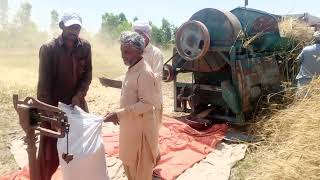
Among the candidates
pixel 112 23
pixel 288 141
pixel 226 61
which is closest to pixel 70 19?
pixel 288 141

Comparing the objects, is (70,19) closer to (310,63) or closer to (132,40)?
(132,40)

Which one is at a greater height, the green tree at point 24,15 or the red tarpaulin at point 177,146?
the green tree at point 24,15

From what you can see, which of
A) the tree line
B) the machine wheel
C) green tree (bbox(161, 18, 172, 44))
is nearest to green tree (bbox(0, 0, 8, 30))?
the tree line

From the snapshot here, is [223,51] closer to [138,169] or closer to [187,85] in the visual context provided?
[187,85]

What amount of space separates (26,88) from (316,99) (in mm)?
7225

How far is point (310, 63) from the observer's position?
6320mm

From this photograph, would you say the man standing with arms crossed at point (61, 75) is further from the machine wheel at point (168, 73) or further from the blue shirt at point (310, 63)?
the blue shirt at point (310, 63)

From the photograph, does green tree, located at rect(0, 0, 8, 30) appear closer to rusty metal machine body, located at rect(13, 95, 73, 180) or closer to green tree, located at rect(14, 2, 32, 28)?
green tree, located at rect(14, 2, 32, 28)

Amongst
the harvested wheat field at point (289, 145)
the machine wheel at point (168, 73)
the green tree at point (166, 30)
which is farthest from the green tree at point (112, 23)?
the harvested wheat field at point (289, 145)

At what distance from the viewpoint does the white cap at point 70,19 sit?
3.60 metres

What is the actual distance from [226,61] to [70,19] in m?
3.37

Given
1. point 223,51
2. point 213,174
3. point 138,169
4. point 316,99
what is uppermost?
point 223,51

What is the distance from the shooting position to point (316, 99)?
17.1 feet

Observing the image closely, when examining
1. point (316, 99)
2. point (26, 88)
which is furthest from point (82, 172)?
point (26, 88)
